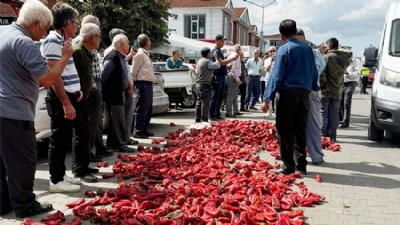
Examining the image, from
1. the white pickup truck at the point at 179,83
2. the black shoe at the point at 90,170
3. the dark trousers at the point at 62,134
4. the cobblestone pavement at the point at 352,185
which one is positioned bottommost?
Answer: the cobblestone pavement at the point at 352,185

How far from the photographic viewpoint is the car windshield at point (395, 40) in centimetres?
825

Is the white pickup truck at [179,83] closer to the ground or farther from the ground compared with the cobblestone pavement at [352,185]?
farther from the ground

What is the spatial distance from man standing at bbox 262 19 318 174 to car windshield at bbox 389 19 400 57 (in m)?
3.20

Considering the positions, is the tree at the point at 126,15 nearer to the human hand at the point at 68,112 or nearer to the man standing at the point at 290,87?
the man standing at the point at 290,87

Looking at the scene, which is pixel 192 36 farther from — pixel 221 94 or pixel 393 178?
pixel 393 178

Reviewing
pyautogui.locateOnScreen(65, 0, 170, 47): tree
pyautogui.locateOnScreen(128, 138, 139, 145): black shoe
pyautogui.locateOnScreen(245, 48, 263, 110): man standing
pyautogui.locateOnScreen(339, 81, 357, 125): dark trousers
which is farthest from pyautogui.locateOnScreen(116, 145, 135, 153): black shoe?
pyautogui.locateOnScreen(65, 0, 170, 47): tree

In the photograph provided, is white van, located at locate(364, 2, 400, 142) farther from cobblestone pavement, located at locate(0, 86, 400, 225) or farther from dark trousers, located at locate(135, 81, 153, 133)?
dark trousers, located at locate(135, 81, 153, 133)

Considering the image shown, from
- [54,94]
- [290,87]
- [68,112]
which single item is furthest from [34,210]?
[290,87]

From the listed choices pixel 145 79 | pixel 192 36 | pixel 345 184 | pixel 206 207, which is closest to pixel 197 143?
pixel 145 79

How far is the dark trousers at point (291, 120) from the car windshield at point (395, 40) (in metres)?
3.46

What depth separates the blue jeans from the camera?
45.5 feet

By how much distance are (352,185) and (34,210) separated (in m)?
4.31

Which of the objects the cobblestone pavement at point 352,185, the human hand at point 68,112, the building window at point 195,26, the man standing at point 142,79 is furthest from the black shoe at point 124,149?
the building window at point 195,26

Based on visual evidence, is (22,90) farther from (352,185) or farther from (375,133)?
(375,133)
